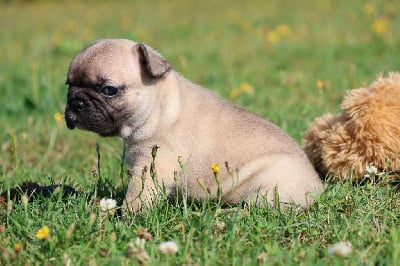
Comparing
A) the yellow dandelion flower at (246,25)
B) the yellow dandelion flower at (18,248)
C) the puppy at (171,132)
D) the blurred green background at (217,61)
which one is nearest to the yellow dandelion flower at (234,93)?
the blurred green background at (217,61)

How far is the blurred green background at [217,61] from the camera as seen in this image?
18.2ft

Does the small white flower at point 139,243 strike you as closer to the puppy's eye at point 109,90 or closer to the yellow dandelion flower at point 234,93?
the puppy's eye at point 109,90

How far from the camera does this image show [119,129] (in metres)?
3.91

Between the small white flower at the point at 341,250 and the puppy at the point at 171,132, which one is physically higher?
the puppy at the point at 171,132

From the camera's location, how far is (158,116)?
12.7 ft

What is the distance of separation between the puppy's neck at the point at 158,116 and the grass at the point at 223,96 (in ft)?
1.29

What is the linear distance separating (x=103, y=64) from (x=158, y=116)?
1.52ft

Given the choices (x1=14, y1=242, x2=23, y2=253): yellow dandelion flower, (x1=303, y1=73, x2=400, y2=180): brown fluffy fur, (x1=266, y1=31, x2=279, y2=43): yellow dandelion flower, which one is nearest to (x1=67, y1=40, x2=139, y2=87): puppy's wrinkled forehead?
(x1=14, y1=242, x2=23, y2=253): yellow dandelion flower

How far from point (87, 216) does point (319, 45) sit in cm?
613

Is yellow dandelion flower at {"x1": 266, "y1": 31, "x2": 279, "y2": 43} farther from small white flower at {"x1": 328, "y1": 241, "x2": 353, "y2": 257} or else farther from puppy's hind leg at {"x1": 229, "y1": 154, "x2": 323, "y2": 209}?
small white flower at {"x1": 328, "y1": 241, "x2": 353, "y2": 257}

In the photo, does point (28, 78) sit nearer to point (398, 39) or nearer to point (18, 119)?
point (18, 119)

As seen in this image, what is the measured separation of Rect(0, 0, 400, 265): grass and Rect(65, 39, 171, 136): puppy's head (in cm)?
44

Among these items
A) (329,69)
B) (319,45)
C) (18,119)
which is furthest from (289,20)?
(18,119)

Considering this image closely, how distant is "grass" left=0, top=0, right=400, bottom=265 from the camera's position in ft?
10.1
